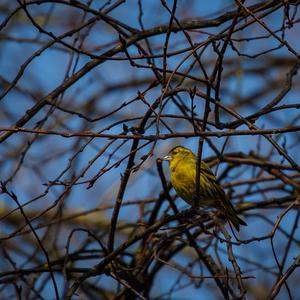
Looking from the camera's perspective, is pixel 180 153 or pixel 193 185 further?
pixel 180 153

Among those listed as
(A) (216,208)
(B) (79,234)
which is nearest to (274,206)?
(A) (216,208)

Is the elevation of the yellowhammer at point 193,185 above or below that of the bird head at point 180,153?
below

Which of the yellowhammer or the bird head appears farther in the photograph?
the bird head

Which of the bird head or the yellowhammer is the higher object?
the bird head

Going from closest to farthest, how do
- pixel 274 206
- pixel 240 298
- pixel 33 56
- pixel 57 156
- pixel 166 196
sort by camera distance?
pixel 240 298 → pixel 33 56 → pixel 166 196 → pixel 274 206 → pixel 57 156

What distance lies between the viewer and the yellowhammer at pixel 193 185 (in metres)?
4.44

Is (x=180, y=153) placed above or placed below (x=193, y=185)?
above

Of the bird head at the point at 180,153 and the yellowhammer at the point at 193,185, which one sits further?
the bird head at the point at 180,153

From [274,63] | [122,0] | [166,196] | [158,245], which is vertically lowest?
[158,245]

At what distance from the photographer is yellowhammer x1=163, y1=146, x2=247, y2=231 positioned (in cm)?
444

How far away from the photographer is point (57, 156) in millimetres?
5949

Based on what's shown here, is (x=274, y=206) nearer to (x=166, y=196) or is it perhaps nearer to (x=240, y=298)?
(x=166, y=196)

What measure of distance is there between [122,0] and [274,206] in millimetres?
1788

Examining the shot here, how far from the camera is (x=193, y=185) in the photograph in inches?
196
